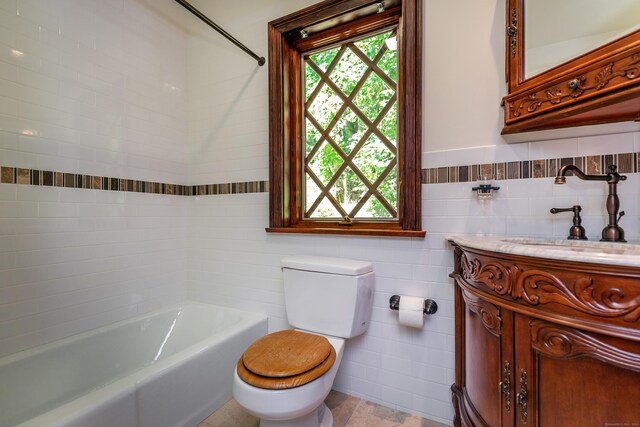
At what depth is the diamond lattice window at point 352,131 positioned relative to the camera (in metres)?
1.61

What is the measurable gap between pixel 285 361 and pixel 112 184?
4.67ft

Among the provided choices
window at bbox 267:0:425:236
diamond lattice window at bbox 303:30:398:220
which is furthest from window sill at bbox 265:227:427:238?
diamond lattice window at bbox 303:30:398:220

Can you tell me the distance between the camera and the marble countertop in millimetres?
647

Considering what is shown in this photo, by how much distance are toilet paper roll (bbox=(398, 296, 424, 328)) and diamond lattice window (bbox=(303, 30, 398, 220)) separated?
455mm

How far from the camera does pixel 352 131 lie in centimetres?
172

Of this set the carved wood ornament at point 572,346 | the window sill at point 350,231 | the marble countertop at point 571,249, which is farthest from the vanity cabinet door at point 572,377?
the window sill at point 350,231

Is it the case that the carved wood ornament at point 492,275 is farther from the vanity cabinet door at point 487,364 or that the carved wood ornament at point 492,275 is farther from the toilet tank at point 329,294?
the toilet tank at point 329,294

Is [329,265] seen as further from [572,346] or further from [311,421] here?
[572,346]

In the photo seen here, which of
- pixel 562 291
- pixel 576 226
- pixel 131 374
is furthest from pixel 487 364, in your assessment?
pixel 131 374

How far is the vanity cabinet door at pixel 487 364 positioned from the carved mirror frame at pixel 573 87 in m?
0.71

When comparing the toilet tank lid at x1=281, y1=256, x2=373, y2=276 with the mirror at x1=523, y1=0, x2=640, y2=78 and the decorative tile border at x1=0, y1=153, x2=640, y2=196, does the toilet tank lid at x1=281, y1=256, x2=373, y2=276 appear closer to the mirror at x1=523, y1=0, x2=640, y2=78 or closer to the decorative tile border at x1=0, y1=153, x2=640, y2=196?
the decorative tile border at x1=0, y1=153, x2=640, y2=196

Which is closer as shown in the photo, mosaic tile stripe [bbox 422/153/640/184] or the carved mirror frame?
the carved mirror frame

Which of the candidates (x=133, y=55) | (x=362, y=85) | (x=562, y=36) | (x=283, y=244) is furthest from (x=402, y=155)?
A: (x=133, y=55)

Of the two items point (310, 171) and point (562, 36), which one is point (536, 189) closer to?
point (562, 36)
